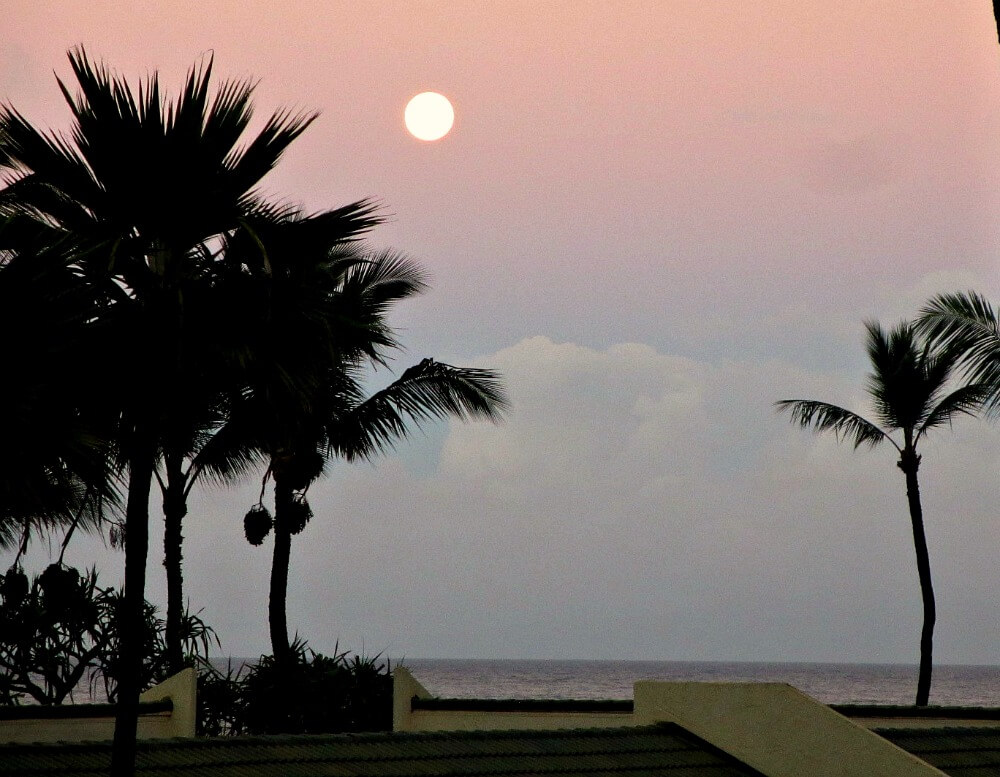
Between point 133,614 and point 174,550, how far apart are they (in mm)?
13863

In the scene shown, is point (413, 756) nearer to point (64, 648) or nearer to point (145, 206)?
point (145, 206)

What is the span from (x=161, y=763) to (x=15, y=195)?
3812mm

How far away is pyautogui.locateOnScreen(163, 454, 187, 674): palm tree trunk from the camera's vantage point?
18562mm

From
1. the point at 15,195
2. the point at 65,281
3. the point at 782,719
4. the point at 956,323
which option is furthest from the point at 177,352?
the point at 956,323

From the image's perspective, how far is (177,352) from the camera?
6625 mm

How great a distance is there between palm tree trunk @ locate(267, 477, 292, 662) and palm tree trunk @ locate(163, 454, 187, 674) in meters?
1.49

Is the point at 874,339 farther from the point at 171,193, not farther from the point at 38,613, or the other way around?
the point at 171,193

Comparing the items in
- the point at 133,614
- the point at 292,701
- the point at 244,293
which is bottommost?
the point at 292,701

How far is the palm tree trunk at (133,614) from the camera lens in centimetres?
612

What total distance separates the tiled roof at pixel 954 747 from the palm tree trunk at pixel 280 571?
429 inches

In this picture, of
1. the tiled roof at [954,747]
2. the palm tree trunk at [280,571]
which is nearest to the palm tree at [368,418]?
the palm tree trunk at [280,571]

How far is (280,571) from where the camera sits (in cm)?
1948

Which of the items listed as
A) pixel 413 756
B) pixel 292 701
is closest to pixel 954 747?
pixel 413 756

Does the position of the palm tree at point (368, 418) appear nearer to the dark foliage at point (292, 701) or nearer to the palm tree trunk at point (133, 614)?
the dark foliage at point (292, 701)
